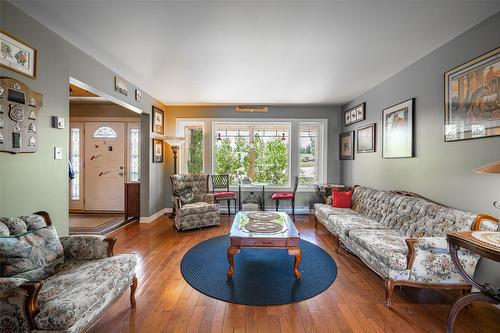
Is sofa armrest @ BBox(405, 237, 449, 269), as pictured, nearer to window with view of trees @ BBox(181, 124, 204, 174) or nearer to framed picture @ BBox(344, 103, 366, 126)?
framed picture @ BBox(344, 103, 366, 126)

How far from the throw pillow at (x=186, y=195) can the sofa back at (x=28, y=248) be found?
261 cm

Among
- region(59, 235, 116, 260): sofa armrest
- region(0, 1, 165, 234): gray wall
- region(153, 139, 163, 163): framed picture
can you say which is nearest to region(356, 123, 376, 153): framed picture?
region(59, 235, 116, 260): sofa armrest

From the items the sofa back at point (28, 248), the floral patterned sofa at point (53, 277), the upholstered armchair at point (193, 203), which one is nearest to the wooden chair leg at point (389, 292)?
the floral patterned sofa at point (53, 277)

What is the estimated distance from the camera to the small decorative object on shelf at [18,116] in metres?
1.87

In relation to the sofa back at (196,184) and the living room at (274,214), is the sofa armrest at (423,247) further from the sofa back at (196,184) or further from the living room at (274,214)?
the sofa back at (196,184)

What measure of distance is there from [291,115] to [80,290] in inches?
197

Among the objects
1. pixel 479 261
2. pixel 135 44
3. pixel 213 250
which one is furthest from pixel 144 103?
pixel 479 261

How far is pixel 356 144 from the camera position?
468 centimetres

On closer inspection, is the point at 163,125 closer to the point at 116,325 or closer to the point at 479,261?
the point at 116,325

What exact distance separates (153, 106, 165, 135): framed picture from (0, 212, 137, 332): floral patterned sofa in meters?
3.23

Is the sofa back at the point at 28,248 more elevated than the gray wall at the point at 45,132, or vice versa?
the gray wall at the point at 45,132

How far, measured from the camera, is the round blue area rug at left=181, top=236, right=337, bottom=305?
216 cm

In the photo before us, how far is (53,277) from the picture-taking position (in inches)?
65.3

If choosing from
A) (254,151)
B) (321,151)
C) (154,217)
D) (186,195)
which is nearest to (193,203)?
(186,195)
